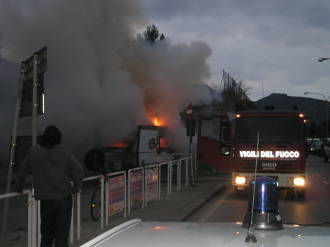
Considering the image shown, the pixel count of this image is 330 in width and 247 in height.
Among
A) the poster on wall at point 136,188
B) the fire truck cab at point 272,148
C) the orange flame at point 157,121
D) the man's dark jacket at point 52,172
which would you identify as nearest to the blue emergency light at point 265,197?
the man's dark jacket at point 52,172

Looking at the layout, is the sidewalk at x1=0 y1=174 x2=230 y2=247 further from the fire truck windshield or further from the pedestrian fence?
the fire truck windshield

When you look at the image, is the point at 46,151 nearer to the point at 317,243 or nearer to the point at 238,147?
the point at 317,243

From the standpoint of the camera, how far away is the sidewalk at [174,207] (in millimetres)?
8828

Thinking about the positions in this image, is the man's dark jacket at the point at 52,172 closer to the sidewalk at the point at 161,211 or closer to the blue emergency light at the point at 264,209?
the sidewalk at the point at 161,211

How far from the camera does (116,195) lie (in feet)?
31.0

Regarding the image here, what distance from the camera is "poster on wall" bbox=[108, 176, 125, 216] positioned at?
911 centimetres

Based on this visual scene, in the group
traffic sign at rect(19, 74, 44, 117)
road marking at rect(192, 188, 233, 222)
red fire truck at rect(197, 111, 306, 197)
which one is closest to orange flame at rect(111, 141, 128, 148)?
road marking at rect(192, 188, 233, 222)

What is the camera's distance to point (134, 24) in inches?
966

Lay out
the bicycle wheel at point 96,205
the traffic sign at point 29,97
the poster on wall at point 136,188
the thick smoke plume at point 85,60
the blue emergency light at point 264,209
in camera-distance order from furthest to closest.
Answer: the thick smoke plume at point 85,60
the poster on wall at point 136,188
the bicycle wheel at point 96,205
the traffic sign at point 29,97
the blue emergency light at point 264,209

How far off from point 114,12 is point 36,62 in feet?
54.4

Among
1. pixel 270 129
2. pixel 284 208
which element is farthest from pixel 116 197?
pixel 270 129

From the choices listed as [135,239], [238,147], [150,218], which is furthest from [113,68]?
[135,239]

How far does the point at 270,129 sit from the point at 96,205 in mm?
5920

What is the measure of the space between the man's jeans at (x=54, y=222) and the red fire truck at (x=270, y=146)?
813 cm
